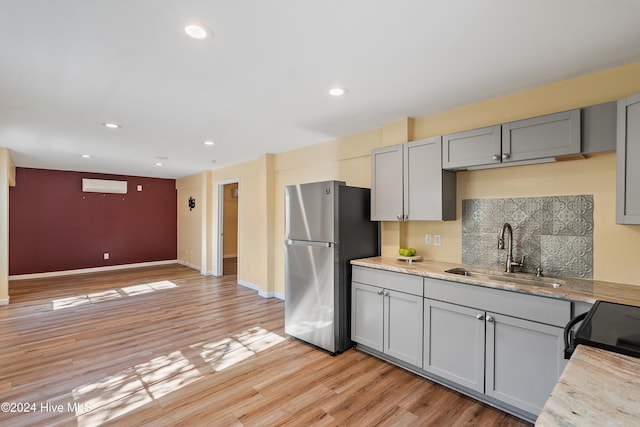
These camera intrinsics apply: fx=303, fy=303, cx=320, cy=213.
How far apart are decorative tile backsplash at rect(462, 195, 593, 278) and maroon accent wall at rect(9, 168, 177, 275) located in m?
7.80

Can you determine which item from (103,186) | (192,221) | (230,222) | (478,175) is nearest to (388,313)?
(478,175)

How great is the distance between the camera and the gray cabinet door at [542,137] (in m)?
2.12

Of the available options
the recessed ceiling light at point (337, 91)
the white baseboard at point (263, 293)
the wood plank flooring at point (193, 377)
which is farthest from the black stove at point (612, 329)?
the white baseboard at point (263, 293)

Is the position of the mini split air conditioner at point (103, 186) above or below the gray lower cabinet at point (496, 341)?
above

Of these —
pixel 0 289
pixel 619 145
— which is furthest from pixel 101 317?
pixel 619 145

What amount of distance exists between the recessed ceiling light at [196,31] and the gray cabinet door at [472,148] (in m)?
2.08

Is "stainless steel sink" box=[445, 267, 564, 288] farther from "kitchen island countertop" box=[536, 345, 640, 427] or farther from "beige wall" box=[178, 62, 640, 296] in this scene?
"kitchen island countertop" box=[536, 345, 640, 427]

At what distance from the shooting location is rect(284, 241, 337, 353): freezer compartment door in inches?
122

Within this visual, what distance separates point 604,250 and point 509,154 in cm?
94

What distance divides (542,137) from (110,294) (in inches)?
254

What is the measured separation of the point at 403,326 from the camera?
269cm

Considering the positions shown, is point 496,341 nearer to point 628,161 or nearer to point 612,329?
point 612,329

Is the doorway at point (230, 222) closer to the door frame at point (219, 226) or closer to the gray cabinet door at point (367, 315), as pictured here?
the door frame at point (219, 226)

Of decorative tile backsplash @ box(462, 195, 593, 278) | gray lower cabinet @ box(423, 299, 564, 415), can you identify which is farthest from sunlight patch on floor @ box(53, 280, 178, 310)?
decorative tile backsplash @ box(462, 195, 593, 278)
